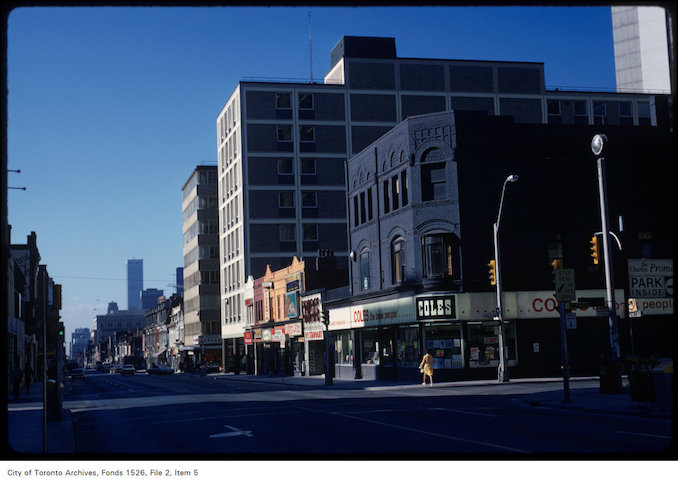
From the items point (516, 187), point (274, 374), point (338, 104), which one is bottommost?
point (274, 374)

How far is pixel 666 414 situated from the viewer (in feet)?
69.1

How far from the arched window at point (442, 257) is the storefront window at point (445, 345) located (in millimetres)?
3088

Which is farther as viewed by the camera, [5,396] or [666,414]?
[666,414]

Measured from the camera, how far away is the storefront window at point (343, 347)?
5874 cm

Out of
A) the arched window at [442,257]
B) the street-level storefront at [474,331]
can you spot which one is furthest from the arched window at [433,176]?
the street-level storefront at [474,331]

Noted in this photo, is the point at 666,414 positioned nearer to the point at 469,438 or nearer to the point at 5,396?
the point at 469,438

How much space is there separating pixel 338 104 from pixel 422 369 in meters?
44.4

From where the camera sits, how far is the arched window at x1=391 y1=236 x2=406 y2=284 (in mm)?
50094

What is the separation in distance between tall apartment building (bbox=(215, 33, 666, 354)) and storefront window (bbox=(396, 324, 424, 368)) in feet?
106

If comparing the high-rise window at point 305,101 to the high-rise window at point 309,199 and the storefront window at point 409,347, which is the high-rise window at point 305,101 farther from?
the storefront window at point 409,347

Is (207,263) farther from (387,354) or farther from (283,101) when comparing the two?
(387,354)

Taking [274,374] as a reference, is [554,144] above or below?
above
